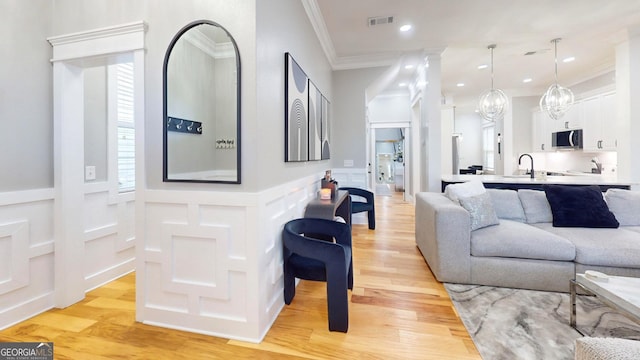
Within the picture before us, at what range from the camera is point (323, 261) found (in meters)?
1.85

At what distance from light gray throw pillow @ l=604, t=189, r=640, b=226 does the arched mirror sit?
3747 millimetres

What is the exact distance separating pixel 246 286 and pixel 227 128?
1.06 meters

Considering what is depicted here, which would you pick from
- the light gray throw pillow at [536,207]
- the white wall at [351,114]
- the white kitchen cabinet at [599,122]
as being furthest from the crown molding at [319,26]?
the white kitchen cabinet at [599,122]

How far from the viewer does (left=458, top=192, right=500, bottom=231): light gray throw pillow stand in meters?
2.66

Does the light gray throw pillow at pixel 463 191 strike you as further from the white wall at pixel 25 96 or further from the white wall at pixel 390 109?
the white wall at pixel 390 109

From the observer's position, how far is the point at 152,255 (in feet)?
6.46

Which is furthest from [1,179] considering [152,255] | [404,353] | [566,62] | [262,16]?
[566,62]

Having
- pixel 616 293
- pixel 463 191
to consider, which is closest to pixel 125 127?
pixel 463 191

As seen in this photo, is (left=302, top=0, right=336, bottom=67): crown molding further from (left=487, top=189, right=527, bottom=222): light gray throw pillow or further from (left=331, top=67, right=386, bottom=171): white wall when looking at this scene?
(left=487, top=189, right=527, bottom=222): light gray throw pillow

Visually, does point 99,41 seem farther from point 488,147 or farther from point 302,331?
point 488,147

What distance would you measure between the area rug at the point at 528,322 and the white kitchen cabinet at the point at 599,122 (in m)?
4.90

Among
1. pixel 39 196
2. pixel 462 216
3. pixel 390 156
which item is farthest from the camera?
pixel 390 156

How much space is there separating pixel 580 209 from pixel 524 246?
951mm

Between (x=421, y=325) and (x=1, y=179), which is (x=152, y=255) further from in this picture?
(x=421, y=325)
